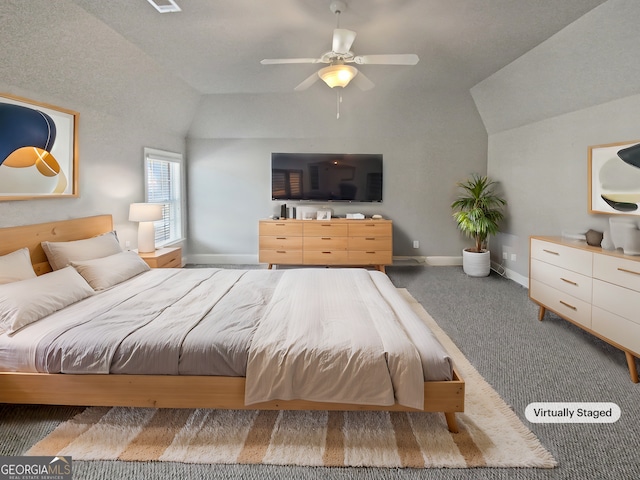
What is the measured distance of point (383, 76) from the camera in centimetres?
452

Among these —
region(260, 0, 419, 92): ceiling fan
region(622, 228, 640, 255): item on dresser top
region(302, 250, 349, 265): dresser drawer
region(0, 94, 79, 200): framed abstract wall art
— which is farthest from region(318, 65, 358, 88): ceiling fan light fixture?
region(302, 250, 349, 265): dresser drawer

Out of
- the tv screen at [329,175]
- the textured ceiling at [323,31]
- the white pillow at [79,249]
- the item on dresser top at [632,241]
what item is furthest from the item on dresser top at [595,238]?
the white pillow at [79,249]

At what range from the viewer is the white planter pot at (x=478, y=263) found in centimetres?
526

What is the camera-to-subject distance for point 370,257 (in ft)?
18.0

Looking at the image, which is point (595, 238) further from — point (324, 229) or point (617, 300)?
point (324, 229)

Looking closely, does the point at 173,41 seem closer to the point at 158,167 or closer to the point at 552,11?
the point at 158,167

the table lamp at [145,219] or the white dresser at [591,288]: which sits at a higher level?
the table lamp at [145,219]

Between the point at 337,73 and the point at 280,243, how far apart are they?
9.67 ft

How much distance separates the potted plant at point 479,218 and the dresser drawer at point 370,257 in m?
1.16

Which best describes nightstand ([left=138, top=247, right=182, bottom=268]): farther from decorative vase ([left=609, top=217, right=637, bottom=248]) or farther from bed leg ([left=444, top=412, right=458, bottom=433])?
decorative vase ([left=609, top=217, right=637, bottom=248])

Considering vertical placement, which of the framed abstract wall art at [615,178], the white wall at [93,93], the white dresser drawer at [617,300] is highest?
the white wall at [93,93]

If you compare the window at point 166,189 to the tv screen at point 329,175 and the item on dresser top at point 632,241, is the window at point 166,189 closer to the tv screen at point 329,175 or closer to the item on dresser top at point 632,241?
the tv screen at point 329,175

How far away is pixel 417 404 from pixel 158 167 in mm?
4749

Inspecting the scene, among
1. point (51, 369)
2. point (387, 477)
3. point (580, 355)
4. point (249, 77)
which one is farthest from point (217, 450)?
point (249, 77)
